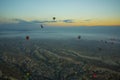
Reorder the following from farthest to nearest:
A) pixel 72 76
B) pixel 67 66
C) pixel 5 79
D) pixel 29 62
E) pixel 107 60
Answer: pixel 107 60
pixel 29 62
pixel 67 66
pixel 72 76
pixel 5 79

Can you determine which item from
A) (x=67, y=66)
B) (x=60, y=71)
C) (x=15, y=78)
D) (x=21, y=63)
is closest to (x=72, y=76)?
(x=60, y=71)

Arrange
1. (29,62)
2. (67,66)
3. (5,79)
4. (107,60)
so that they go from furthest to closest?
(107,60) < (29,62) < (67,66) < (5,79)

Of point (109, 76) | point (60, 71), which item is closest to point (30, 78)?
point (60, 71)

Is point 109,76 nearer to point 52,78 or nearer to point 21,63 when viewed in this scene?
point 52,78

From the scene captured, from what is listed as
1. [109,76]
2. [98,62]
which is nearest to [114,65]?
[98,62]

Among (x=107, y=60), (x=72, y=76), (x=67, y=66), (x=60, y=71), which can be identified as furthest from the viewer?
(x=107, y=60)

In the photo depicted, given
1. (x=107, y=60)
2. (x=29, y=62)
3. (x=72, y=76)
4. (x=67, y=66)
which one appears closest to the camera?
(x=72, y=76)

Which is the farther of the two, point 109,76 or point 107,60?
point 107,60

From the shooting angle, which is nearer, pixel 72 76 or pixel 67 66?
pixel 72 76

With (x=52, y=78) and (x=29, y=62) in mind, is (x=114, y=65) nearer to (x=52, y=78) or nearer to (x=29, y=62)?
(x=52, y=78)
